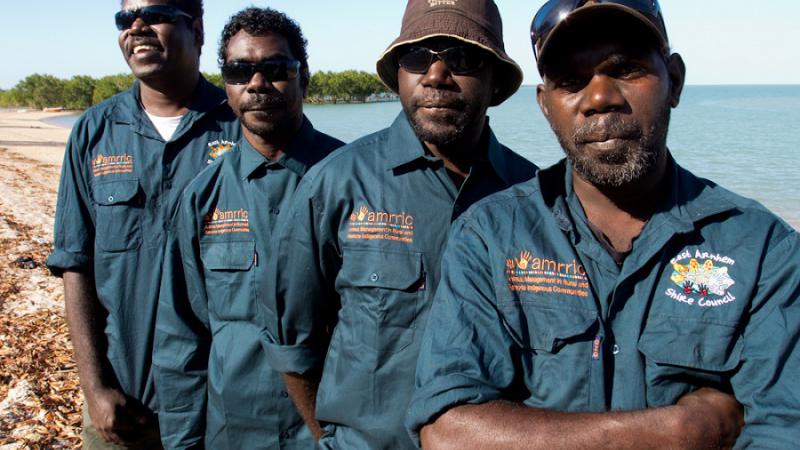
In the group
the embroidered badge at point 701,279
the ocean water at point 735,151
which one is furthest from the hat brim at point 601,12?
the ocean water at point 735,151

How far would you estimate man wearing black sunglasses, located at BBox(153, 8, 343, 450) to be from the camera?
9.59 feet

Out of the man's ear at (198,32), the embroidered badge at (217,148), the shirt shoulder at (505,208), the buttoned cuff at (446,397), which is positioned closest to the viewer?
the buttoned cuff at (446,397)

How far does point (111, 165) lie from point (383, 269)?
1.84 m

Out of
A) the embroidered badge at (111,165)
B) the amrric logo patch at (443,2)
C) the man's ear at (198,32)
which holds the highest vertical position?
the amrric logo patch at (443,2)

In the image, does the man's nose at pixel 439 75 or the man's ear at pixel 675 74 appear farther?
the man's nose at pixel 439 75

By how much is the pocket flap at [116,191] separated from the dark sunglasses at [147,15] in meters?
0.85

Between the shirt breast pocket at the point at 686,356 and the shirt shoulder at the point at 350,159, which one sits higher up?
the shirt shoulder at the point at 350,159

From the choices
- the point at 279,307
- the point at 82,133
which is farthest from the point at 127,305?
the point at 279,307

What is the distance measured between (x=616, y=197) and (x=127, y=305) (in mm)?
2504

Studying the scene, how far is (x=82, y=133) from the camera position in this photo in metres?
3.61

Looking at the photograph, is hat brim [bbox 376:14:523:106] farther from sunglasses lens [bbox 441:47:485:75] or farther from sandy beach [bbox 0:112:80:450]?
sandy beach [bbox 0:112:80:450]

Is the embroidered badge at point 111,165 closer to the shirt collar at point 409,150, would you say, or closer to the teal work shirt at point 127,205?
the teal work shirt at point 127,205

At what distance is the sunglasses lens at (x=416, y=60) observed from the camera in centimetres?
263

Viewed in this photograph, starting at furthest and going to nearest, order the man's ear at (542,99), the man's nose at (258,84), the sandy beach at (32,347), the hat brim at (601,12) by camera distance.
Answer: the sandy beach at (32,347), the man's nose at (258,84), the man's ear at (542,99), the hat brim at (601,12)
